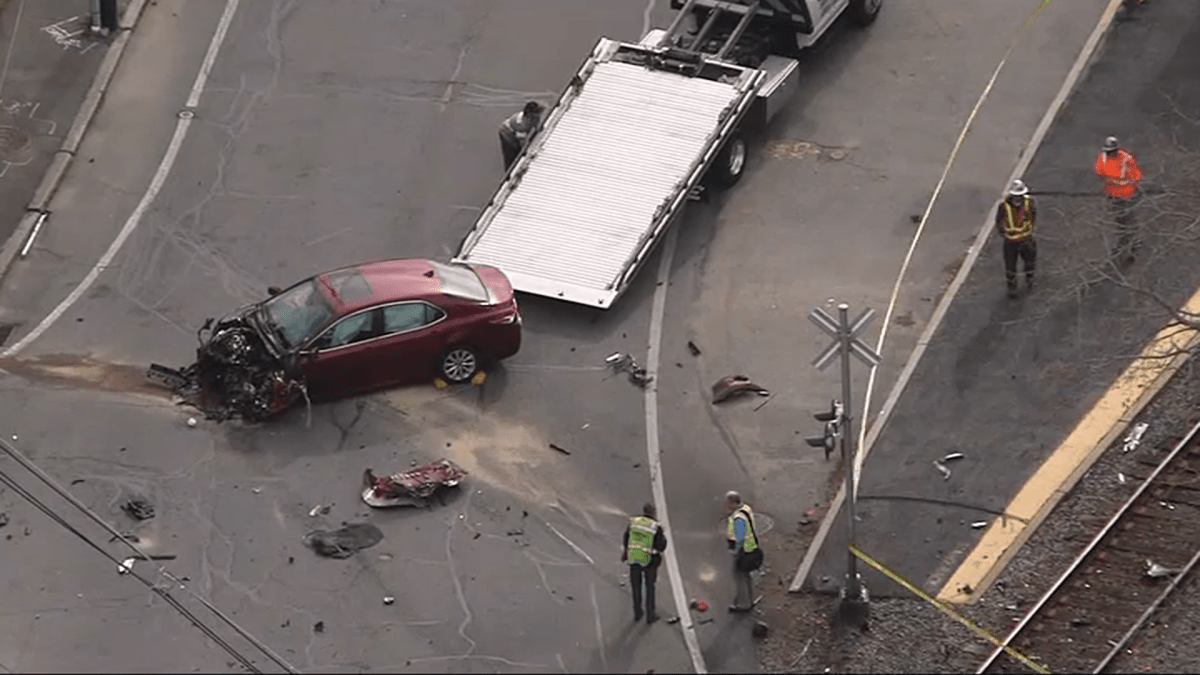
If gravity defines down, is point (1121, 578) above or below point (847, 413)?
below

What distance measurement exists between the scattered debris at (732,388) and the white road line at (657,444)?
715 mm

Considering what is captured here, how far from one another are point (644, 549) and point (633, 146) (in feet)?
26.5

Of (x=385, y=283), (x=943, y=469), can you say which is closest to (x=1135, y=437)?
(x=943, y=469)

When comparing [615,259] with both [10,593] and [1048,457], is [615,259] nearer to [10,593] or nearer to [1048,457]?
[1048,457]

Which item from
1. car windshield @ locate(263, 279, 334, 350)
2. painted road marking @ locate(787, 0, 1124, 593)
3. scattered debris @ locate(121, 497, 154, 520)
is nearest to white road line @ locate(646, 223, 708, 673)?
painted road marking @ locate(787, 0, 1124, 593)

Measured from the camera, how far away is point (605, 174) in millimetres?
30031

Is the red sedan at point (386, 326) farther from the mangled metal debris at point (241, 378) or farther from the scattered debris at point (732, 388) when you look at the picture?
the scattered debris at point (732, 388)

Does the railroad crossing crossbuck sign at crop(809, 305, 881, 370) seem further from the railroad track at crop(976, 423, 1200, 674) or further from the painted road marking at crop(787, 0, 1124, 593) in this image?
the railroad track at crop(976, 423, 1200, 674)

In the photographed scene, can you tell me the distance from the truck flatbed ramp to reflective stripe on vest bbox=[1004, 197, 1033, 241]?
3955 millimetres

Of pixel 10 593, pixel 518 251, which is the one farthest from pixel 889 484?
pixel 10 593

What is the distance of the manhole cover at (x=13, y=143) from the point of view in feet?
106

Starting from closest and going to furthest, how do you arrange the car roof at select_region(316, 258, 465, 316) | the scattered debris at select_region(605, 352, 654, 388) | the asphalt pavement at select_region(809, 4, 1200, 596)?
the asphalt pavement at select_region(809, 4, 1200, 596) → the car roof at select_region(316, 258, 465, 316) → the scattered debris at select_region(605, 352, 654, 388)

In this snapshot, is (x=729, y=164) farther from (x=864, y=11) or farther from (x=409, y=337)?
(x=409, y=337)

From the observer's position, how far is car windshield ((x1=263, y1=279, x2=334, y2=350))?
1073 inches
